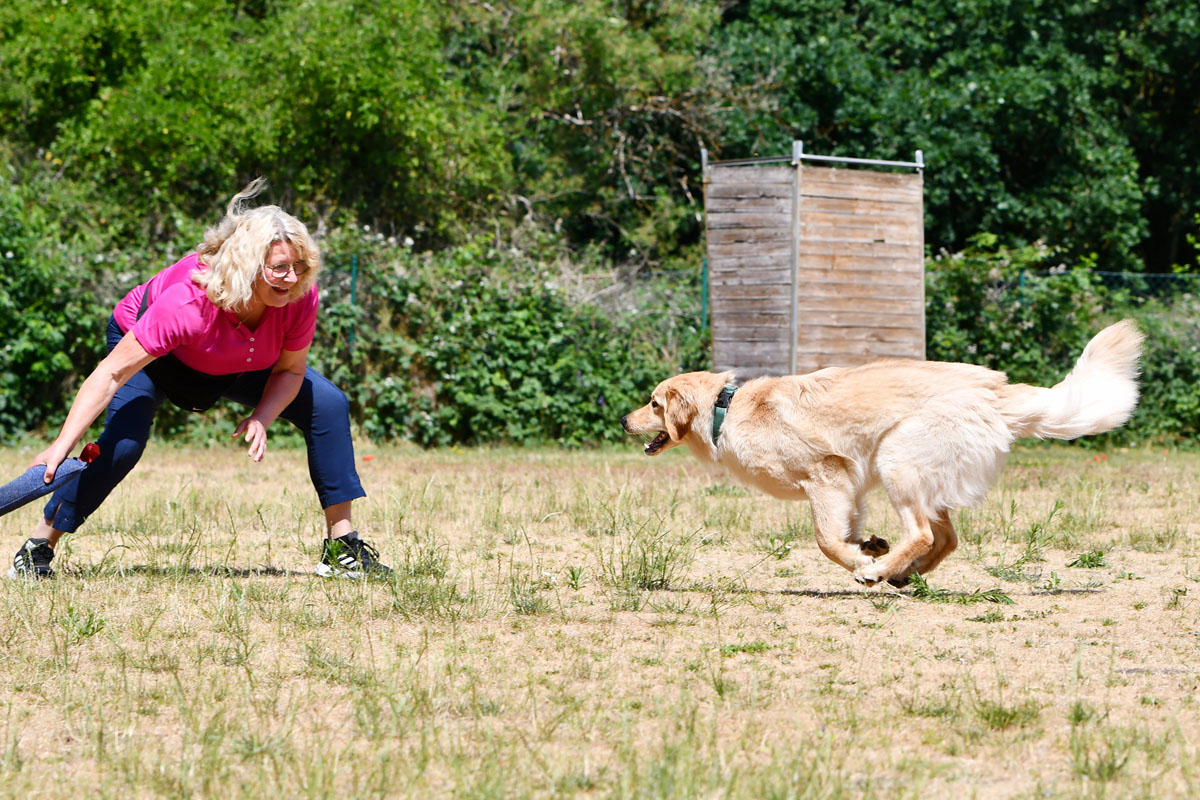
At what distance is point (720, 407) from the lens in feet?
18.7

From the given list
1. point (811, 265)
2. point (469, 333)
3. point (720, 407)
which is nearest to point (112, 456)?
point (720, 407)

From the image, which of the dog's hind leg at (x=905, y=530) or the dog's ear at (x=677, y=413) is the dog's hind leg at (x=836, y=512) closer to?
the dog's hind leg at (x=905, y=530)

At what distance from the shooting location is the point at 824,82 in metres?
17.3

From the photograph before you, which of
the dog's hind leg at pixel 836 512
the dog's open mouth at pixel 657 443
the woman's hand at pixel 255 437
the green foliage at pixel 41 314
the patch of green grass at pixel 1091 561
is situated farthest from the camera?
the green foliage at pixel 41 314

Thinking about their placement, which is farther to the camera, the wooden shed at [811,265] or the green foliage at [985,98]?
the green foliage at [985,98]

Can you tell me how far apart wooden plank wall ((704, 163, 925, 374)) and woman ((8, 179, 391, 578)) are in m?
6.69

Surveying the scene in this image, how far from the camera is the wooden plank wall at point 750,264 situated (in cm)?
1141

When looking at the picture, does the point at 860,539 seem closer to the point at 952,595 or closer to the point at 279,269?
the point at 952,595

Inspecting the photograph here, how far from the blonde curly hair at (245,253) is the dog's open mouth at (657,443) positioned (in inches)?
79.1

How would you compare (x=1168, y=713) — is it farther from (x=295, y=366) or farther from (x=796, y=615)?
(x=295, y=366)

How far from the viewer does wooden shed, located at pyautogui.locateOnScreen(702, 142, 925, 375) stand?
11.4 m

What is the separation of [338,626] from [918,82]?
582 inches

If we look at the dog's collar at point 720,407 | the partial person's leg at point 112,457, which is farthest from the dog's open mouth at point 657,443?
the partial person's leg at point 112,457

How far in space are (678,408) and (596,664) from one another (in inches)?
87.2
